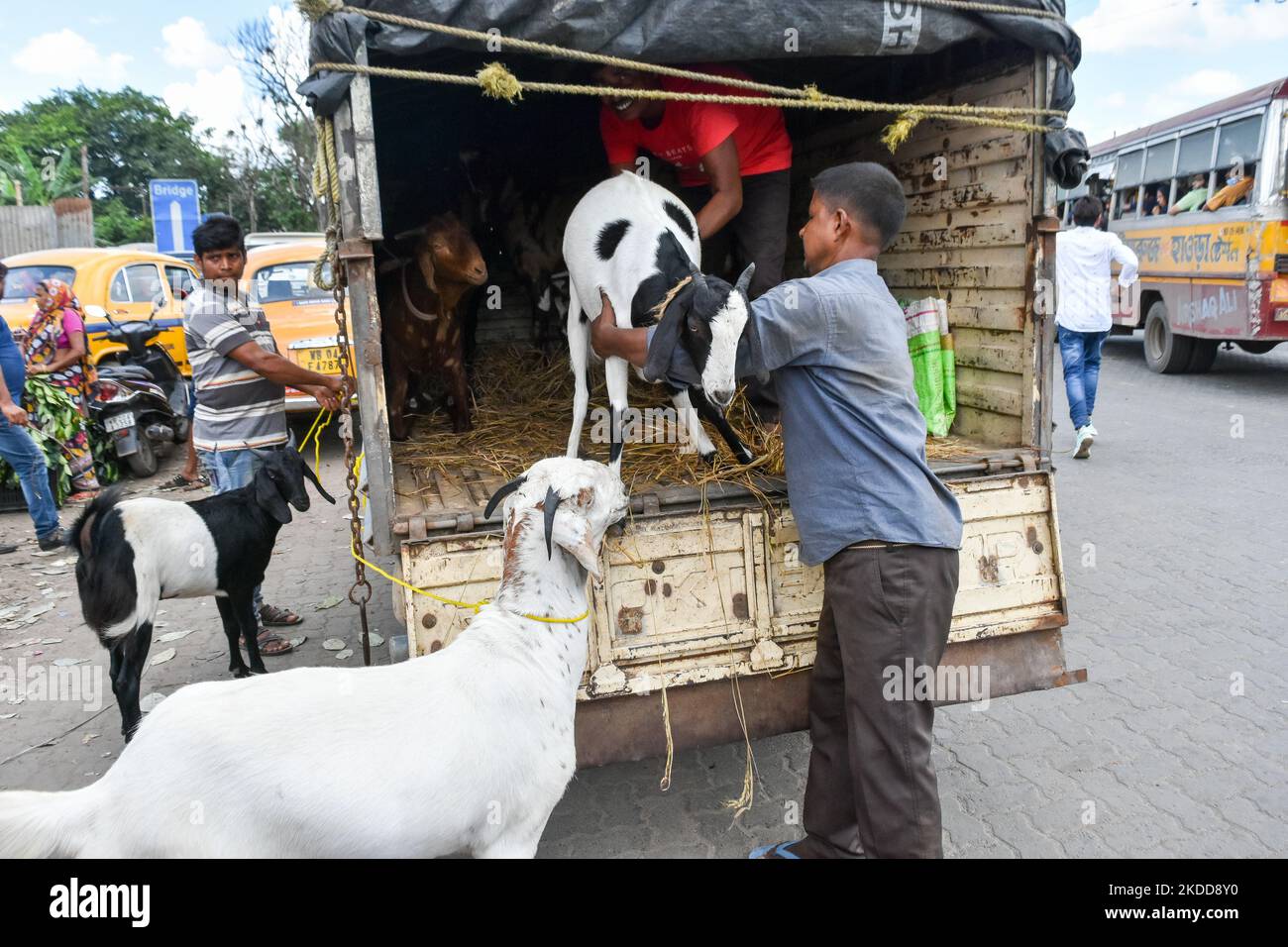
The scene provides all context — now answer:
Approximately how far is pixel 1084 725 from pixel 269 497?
12.0 ft

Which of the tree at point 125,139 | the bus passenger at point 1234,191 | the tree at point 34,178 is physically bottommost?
the bus passenger at point 1234,191

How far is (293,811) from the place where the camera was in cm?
180

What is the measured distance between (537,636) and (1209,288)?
440 inches

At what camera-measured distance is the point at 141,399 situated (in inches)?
336

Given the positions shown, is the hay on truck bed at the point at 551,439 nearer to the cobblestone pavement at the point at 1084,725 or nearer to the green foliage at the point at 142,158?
the cobblestone pavement at the point at 1084,725

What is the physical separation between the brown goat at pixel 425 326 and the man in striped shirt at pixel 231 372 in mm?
569

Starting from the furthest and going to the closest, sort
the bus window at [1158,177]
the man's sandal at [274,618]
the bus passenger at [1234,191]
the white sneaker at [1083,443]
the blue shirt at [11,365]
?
the bus window at [1158,177]
the bus passenger at [1234,191]
the white sneaker at [1083,443]
the blue shirt at [11,365]
the man's sandal at [274,618]

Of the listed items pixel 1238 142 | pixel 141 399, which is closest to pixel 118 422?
pixel 141 399

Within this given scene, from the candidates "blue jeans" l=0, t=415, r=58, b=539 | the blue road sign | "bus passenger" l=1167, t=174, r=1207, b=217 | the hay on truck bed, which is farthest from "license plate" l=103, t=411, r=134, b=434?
the blue road sign

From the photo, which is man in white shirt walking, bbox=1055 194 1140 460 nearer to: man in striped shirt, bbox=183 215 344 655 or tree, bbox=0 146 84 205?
man in striped shirt, bbox=183 215 344 655

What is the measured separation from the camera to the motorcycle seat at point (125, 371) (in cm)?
859

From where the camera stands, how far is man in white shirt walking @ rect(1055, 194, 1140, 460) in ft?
25.0

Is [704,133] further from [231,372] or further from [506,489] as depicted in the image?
[231,372]

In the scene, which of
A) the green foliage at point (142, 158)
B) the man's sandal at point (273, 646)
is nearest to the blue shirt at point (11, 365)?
the man's sandal at point (273, 646)
